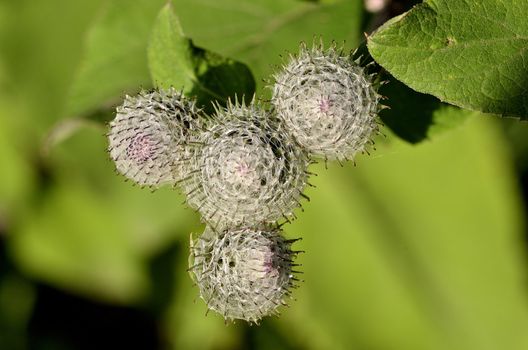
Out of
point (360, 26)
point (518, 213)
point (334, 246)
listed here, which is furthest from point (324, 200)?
point (360, 26)

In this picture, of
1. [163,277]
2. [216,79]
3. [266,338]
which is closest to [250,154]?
[216,79]

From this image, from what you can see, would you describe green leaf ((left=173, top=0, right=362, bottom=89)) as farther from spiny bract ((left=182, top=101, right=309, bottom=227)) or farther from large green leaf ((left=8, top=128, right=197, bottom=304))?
large green leaf ((left=8, top=128, right=197, bottom=304))

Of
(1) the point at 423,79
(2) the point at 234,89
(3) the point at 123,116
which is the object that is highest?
(1) the point at 423,79

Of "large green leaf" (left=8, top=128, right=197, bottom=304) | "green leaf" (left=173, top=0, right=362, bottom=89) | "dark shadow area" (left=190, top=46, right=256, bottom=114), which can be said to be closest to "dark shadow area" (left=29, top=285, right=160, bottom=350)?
"large green leaf" (left=8, top=128, right=197, bottom=304)

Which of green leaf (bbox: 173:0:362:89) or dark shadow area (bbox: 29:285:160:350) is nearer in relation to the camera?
green leaf (bbox: 173:0:362:89)

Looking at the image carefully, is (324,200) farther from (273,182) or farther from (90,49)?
(273,182)

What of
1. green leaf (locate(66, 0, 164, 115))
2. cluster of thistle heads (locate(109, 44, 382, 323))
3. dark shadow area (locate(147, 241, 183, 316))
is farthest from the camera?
dark shadow area (locate(147, 241, 183, 316))

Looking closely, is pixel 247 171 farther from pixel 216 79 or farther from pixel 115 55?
pixel 115 55

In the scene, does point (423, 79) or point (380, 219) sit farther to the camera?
point (380, 219)
